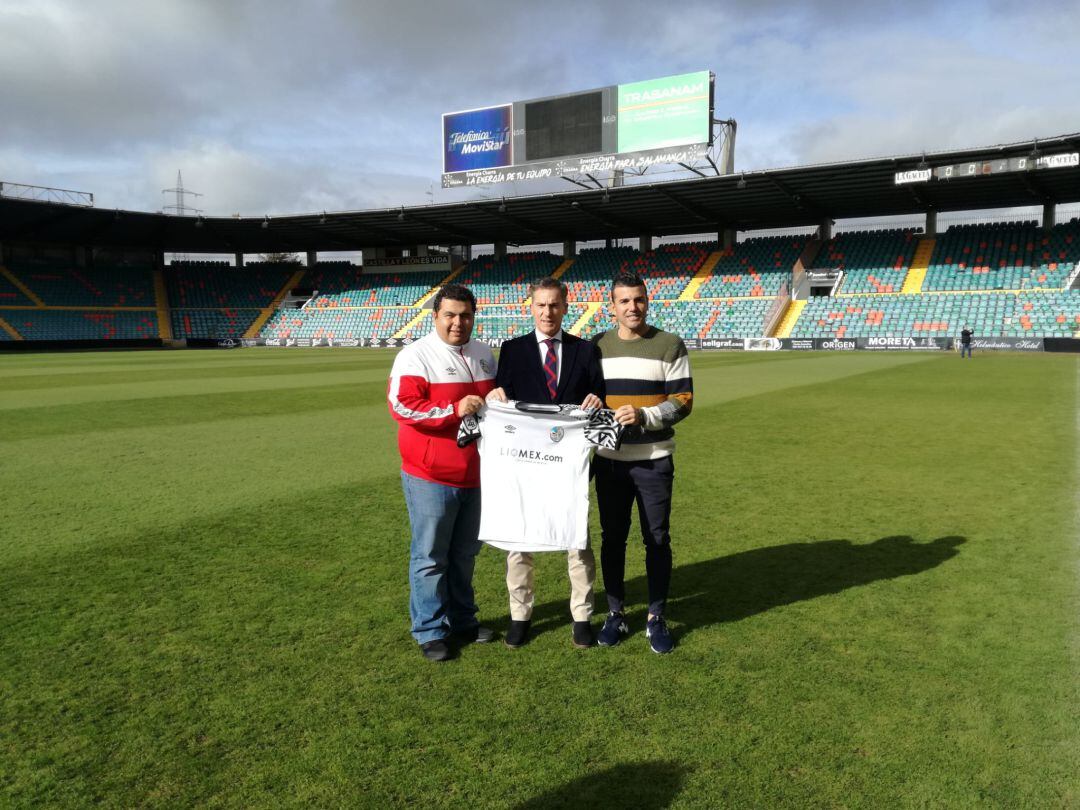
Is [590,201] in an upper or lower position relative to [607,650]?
upper

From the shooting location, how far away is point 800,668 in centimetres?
371

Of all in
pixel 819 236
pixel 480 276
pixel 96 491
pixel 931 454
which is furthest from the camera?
pixel 480 276

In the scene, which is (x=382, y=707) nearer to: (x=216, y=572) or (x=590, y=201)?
(x=216, y=572)

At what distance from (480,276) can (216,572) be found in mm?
54627

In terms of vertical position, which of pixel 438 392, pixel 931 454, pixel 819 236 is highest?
pixel 819 236

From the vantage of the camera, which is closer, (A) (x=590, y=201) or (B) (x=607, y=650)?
(B) (x=607, y=650)

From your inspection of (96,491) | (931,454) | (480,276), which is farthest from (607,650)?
(480,276)

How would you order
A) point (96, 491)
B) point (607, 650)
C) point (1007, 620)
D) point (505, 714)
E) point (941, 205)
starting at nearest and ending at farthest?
point (505, 714) < point (607, 650) < point (1007, 620) < point (96, 491) < point (941, 205)

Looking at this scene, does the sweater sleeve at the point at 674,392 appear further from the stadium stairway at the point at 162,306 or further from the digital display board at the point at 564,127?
the stadium stairway at the point at 162,306

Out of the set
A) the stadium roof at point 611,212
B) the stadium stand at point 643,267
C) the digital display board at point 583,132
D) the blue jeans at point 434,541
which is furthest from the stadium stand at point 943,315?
the blue jeans at point 434,541

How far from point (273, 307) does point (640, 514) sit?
62.3 m

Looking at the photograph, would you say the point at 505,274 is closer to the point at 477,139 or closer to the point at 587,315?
the point at 587,315

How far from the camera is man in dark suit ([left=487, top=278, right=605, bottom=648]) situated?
152 inches

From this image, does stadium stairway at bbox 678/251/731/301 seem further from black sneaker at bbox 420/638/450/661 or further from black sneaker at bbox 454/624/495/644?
black sneaker at bbox 420/638/450/661
